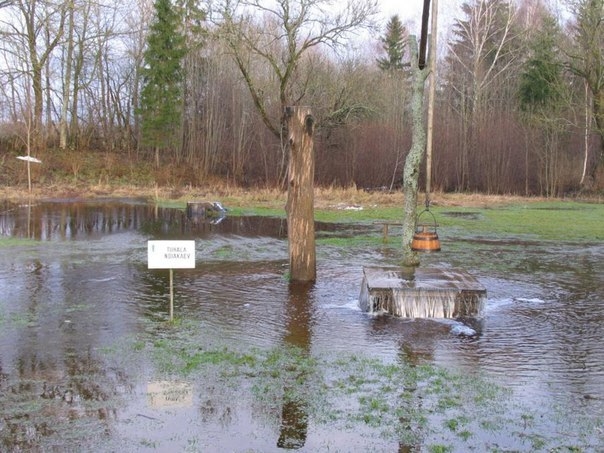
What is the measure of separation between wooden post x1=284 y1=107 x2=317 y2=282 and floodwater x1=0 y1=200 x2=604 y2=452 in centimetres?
53

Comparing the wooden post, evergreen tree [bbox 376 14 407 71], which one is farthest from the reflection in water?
evergreen tree [bbox 376 14 407 71]

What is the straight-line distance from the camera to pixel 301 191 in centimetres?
1095

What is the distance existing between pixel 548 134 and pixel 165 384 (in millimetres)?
34980

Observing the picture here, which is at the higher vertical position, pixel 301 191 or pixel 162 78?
pixel 162 78

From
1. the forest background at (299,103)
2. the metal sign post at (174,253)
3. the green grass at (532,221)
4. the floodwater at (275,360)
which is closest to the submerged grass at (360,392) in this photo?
the floodwater at (275,360)

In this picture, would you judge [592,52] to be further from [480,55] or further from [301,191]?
[301,191]

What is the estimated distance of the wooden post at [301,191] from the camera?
10.8 meters

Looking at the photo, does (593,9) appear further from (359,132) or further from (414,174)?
(414,174)

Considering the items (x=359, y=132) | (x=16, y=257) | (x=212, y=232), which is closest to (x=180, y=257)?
(x=16, y=257)

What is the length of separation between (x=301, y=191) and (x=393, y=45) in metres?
44.9

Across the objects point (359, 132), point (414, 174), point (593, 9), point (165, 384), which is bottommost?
point (165, 384)

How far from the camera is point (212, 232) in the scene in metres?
18.4

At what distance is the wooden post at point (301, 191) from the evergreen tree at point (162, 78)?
95.8ft

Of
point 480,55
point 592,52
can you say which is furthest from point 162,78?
point 592,52
